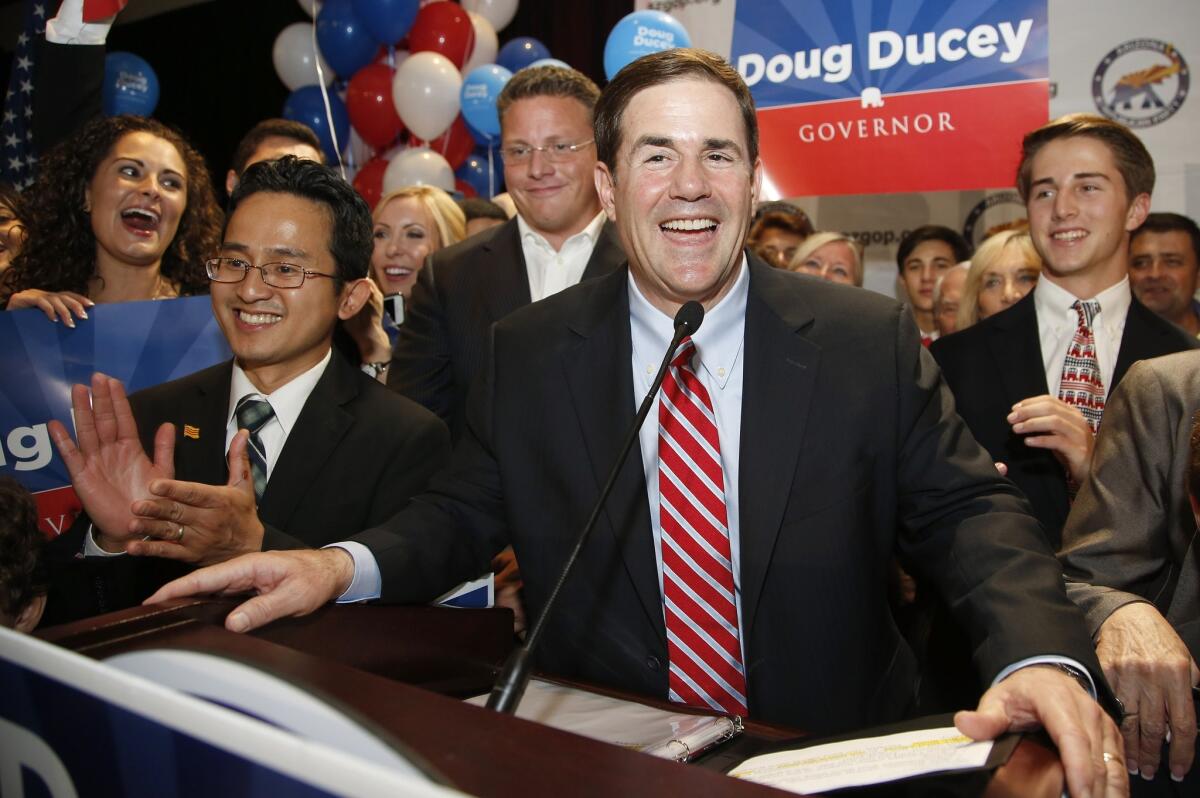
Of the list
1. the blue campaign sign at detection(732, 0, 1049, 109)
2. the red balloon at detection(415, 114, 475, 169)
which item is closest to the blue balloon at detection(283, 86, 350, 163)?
the red balloon at detection(415, 114, 475, 169)

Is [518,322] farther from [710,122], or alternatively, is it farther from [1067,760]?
[1067,760]

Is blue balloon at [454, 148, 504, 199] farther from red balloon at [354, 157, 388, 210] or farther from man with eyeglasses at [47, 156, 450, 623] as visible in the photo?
man with eyeglasses at [47, 156, 450, 623]

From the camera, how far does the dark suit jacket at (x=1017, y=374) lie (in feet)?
8.26

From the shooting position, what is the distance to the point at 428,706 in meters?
0.77

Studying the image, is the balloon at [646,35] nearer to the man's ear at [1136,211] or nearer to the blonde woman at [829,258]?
the blonde woman at [829,258]

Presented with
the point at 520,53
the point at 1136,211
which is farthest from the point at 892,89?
the point at 520,53

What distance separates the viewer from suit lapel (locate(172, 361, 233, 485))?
1990 mm

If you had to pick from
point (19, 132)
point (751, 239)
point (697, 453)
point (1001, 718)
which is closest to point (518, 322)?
point (697, 453)

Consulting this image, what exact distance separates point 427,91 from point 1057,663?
17.4ft

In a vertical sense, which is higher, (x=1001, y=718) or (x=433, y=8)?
(x=433, y=8)

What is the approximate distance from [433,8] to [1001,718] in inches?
233

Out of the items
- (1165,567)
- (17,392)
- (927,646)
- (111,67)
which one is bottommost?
(927,646)

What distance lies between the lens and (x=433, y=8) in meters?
6.04

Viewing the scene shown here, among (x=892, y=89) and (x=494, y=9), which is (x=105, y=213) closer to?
(x=892, y=89)
